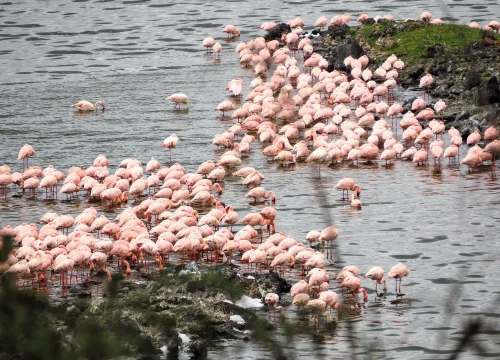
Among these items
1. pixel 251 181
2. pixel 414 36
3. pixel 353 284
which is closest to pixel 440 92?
pixel 414 36

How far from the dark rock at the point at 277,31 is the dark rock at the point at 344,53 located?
10.9 ft

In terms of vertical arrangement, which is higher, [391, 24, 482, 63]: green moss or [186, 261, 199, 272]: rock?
[391, 24, 482, 63]: green moss

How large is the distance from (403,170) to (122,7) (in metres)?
17.3

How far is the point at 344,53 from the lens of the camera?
72.1 feet

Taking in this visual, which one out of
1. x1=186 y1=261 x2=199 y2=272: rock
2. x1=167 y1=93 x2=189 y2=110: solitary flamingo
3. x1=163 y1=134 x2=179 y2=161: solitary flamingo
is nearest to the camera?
x1=186 y1=261 x2=199 y2=272: rock

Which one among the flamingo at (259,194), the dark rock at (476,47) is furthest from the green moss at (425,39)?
the flamingo at (259,194)

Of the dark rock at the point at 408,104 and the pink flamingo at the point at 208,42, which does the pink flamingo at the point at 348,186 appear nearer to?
the dark rock at the point at 408,104

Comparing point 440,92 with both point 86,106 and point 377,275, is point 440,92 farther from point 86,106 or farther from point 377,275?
point 377,275

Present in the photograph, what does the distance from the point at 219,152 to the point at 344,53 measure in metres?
6.17

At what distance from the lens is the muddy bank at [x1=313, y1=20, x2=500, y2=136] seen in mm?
17406

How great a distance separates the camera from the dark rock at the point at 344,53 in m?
21.9

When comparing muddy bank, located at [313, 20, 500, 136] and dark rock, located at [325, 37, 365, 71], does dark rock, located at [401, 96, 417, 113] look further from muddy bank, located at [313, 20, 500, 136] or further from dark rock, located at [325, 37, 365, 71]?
dark rock, located at [325, 37, 365, 71]

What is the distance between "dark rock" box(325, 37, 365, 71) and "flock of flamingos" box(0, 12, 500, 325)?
37 centimetres

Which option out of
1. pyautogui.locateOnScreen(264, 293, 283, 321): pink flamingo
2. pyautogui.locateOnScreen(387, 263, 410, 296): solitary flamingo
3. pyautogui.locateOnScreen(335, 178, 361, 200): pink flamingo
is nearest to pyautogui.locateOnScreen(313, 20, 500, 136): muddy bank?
pyautogui.locateOnScreen(335, 178, 361, 200): pink flamingo
